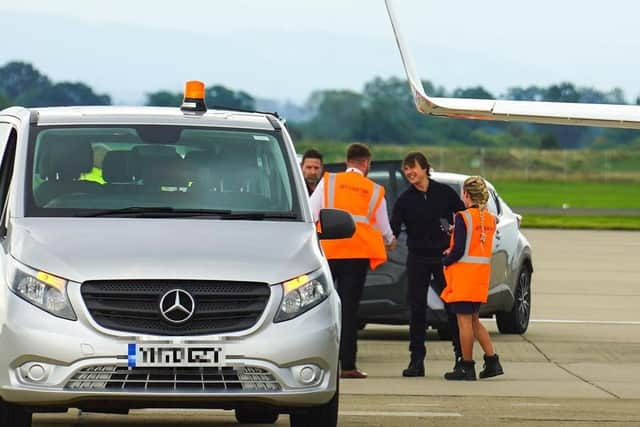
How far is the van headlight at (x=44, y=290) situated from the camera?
8047mm

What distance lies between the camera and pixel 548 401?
1128cm

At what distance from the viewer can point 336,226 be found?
30.5 ft

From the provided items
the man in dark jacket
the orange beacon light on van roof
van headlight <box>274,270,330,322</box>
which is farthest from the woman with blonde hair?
van headlight <box>274,270,330,322</box>

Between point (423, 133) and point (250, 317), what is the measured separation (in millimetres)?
134680

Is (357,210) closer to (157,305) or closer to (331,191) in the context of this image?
(331,191)

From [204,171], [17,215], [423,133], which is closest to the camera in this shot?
[17,215]

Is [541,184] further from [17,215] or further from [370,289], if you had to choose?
[17,215]

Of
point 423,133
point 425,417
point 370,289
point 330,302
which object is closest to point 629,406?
point 425,417

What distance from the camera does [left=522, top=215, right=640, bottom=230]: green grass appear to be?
43344mm

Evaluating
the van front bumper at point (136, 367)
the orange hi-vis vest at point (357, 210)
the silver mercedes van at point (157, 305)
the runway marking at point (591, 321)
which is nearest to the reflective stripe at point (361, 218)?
the orange hi-vis vest at point (357, 210)

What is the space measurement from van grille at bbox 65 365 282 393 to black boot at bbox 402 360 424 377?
4.98 meters

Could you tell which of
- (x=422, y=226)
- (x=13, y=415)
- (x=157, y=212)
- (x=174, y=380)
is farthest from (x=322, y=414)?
(x=422, y=226)

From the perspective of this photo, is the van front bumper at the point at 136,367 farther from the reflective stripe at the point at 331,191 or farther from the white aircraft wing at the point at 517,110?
the white aircraft wing at the point at 517,110

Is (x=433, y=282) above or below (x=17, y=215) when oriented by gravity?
below
